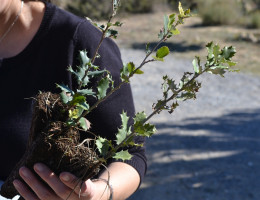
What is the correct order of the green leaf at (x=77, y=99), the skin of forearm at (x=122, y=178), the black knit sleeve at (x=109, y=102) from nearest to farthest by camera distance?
the green leaf at (x=77, y=99)
the skin of forearm at (x=122, y=178)
the black knit sleeve at (x=109, y=102)

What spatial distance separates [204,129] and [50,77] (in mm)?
4673

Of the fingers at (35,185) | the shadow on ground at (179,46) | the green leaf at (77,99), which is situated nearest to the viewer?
the green leaf at (77,99)

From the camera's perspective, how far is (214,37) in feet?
39.2

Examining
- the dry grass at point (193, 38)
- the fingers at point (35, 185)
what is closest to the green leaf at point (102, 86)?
the fingers at point (35, 185)

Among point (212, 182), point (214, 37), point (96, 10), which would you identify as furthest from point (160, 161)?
point (96, 10)

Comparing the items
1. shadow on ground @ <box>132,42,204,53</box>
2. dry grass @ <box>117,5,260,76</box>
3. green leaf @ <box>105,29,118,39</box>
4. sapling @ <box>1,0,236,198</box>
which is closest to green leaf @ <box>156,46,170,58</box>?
sapling @ <box>1,0,236,198</box>

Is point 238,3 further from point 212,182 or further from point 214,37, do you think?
point 212,182

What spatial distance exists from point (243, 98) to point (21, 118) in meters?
6.32

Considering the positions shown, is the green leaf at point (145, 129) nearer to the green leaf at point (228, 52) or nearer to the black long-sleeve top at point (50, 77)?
the green leaf at point (228, 52)

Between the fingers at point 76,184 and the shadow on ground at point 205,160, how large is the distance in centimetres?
341

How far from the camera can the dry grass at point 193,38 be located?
10020 mm

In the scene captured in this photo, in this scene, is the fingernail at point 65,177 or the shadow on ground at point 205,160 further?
the shadow on ground at point 205,160

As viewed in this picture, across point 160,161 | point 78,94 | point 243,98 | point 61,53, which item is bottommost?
point 243,98

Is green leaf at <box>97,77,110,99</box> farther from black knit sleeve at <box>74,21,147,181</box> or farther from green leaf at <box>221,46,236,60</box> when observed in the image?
black knit sleeve at <box>74,21,147,181</box>
